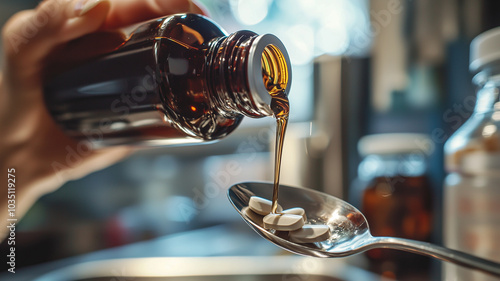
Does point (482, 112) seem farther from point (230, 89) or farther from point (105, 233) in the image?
point (105, 233)

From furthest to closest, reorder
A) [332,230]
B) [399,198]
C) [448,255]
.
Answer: [399,198]
[332,230]
[448,255]

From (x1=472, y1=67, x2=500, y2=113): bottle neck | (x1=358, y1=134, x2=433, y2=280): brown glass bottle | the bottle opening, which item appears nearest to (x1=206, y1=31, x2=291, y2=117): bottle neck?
the bottle opening

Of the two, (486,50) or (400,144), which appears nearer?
(486,50)

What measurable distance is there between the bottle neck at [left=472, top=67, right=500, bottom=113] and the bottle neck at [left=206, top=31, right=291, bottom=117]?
0.24 m

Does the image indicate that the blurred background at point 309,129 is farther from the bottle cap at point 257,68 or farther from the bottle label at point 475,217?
the bottle cap at point 257,68

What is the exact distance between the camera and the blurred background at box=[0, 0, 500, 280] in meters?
0.58

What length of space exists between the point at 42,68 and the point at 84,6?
0.09 m

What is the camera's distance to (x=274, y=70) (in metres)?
0.30

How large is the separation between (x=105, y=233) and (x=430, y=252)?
839 millimetres

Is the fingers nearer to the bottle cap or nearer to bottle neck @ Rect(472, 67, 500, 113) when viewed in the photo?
the bottle cap

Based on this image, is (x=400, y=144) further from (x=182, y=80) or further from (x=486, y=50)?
(x=182, y=80)

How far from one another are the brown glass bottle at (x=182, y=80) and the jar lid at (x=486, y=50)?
22 cm

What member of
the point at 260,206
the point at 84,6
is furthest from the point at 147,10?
the point at 260,206

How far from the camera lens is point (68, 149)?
456mm
